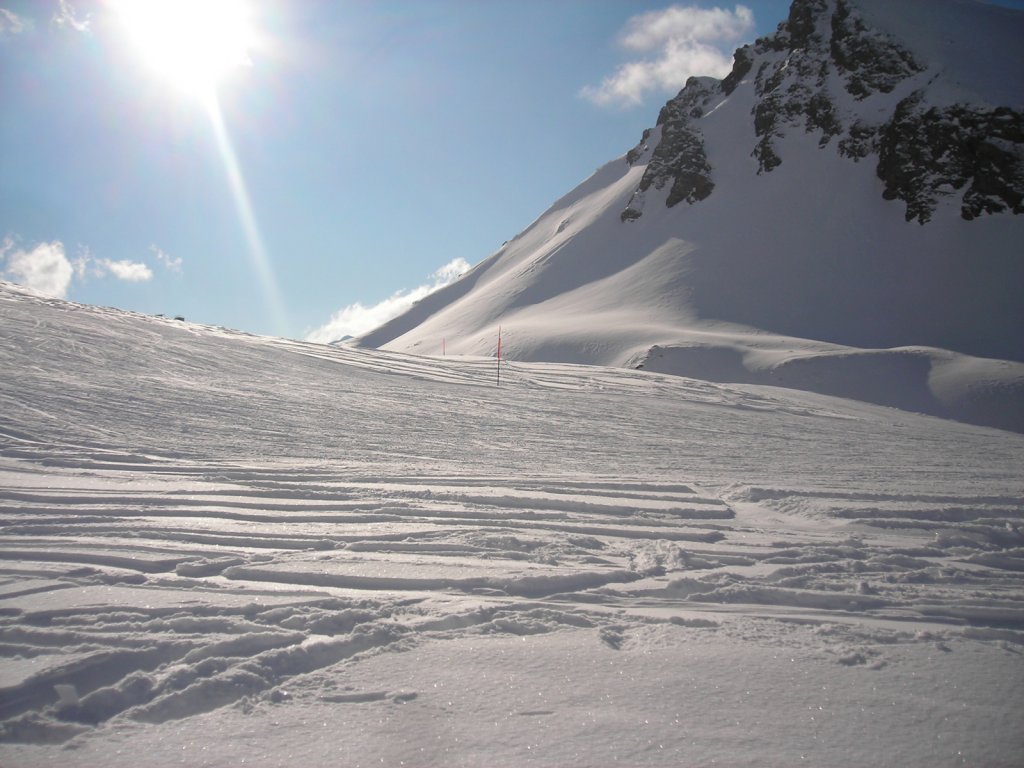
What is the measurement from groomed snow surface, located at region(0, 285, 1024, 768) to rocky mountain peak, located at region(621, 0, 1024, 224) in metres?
45.6

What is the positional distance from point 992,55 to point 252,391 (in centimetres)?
6282

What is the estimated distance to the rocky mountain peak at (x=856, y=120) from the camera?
43188 mm

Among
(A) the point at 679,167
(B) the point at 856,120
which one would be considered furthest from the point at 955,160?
(A) the point at 679,167

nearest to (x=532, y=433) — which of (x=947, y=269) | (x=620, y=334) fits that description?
(x=620, y=334)

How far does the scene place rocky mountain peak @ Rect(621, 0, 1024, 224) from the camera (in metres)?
43.2

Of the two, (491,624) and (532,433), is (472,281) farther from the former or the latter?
(491,624)

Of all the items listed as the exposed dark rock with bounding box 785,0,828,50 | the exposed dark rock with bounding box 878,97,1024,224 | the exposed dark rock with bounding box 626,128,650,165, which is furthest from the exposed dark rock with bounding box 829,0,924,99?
the exposed dark rock with bounding box 626,128,650,165

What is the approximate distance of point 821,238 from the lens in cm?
4509

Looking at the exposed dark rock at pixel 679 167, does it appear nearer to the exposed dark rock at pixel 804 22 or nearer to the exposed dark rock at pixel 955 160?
the exposed dark rock at pixel 804 22

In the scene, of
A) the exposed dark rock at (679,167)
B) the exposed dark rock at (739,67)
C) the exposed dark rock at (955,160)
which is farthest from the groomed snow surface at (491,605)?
the exposed dark rock at (739,67)

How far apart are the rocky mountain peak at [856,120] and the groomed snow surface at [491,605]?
45557mm

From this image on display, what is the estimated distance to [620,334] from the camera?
107 feet

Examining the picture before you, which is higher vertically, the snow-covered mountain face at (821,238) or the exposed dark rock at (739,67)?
the exposed dark rock at (739,67)

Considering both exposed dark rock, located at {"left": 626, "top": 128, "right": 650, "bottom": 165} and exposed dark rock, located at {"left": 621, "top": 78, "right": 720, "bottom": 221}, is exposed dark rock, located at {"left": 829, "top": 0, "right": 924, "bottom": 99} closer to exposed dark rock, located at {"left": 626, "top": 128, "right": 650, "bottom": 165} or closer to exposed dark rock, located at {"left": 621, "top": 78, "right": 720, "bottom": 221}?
exposed dark rock, located at {"left": 621, "top": 78, "right": 720, "bottom": 221}
